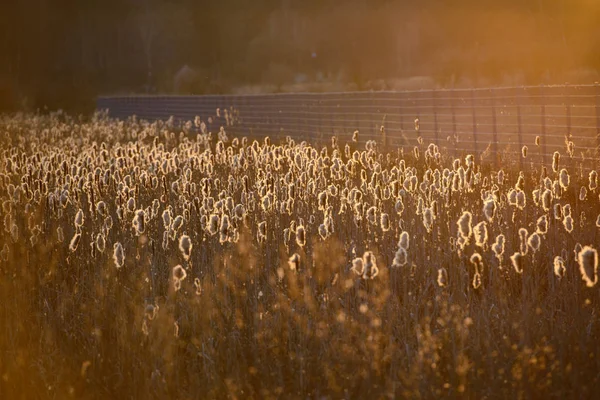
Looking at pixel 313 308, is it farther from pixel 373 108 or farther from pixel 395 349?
pixel 373 108

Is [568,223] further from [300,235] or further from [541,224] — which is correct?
[300,235]

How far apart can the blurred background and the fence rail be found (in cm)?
1178

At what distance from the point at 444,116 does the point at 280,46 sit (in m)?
53.6

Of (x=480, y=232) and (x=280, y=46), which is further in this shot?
(x=280, y=46)

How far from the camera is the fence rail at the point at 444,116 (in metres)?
14.3

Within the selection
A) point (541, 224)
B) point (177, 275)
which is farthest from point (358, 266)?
point (541, 224)

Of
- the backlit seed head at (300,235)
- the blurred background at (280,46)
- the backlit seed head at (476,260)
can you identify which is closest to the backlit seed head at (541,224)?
the backlit seed head at (476,260)

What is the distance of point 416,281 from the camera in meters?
5.82

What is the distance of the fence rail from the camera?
14312 millimetres

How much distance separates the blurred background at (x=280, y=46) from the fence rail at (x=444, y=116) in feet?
38.7

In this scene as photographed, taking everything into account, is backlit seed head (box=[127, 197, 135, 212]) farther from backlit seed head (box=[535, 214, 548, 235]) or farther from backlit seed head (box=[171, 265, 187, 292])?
backlit seed head (box=[535, 214, 548, 235])

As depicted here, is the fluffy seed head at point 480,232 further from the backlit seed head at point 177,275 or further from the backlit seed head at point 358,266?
the backlit seed head at point 177,275

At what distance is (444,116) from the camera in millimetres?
19078

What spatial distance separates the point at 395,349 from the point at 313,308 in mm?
712
